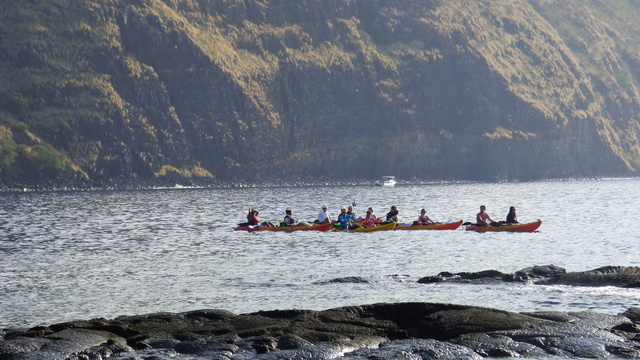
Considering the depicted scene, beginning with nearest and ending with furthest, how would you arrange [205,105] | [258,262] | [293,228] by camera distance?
[258,262], [293,228], [205,105]

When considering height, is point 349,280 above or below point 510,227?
below

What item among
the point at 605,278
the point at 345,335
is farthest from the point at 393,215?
the point at 345,335

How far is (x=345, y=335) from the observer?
2306cm

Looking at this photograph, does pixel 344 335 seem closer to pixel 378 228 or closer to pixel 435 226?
pixel 378 228

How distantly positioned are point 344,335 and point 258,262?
77.7 feet

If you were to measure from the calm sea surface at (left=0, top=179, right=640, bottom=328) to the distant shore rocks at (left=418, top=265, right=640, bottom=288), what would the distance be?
41.1 inches

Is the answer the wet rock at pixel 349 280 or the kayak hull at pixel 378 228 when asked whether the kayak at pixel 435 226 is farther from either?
the wet rock at pixel 349 280

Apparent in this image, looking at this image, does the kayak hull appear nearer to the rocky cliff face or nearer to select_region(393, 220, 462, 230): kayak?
select_region(393, 220, 462, 230): kayak

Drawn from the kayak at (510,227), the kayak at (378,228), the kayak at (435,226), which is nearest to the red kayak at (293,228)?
the kayak at (378,228)

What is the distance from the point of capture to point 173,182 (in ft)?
546

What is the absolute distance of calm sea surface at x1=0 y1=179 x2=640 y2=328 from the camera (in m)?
32.7

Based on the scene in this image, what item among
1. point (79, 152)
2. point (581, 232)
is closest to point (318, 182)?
point (79, 152)

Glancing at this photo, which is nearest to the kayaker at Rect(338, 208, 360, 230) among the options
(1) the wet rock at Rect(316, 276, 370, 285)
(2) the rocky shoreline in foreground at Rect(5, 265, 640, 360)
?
(1) the wet rock at Rect(316, 276, 370, 285)

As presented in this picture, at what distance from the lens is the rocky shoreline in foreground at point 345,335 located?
859 inches
